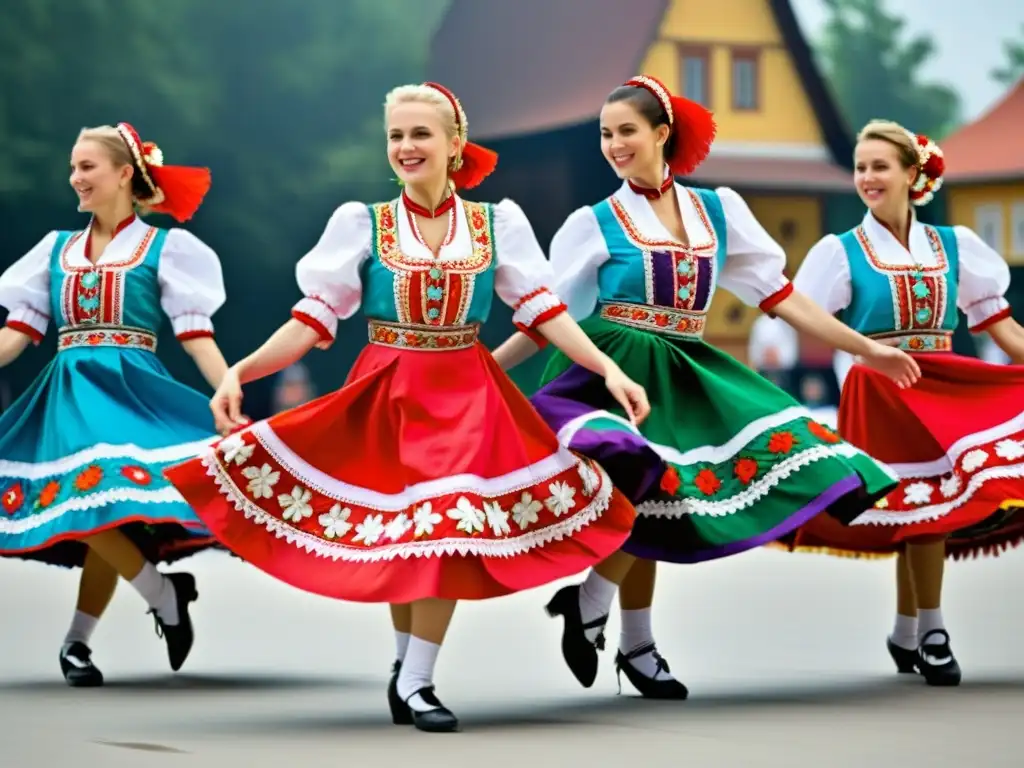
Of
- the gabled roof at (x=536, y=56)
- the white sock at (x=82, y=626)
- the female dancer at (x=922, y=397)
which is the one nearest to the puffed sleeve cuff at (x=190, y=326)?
the white sock at (x=82, y=626)

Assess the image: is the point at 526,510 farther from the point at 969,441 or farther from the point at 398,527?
the point at 969,441

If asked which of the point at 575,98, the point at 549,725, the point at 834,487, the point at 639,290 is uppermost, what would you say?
the point at 575,98

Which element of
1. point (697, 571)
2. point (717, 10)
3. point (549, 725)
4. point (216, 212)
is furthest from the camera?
point (717, 10)

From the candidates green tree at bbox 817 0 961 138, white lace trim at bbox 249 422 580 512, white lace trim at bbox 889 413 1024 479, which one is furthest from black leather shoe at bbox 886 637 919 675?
green tree at bbox 817 0 961 138

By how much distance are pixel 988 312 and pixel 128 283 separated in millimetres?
2324

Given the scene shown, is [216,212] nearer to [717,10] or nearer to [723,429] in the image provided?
[717,10]

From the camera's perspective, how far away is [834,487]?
15.2 ft

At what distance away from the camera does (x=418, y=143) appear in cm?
455

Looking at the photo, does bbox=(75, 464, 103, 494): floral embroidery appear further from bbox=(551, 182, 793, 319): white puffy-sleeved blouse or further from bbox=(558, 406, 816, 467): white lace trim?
bbox=(558, 406, 816, 467): white lace trim

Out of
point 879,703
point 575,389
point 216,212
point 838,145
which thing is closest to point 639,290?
point 575,389

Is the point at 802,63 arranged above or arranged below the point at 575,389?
above

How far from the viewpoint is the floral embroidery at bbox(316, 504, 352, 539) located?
14.1 feet

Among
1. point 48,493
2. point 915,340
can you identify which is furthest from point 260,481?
point 915,340

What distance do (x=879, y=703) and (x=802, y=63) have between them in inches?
482
